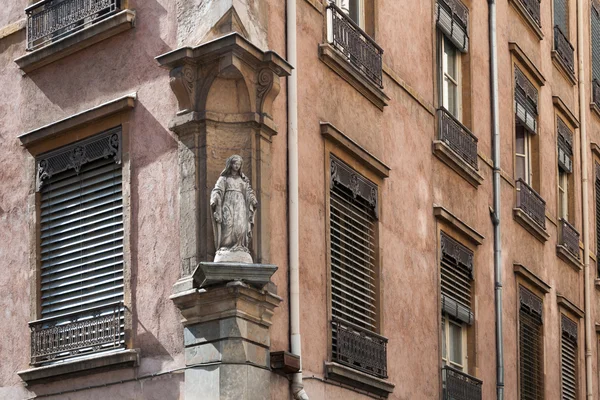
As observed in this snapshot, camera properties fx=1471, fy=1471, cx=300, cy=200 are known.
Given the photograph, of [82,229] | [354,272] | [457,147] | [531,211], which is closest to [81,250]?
[82,229]

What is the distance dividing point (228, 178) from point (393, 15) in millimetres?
5474

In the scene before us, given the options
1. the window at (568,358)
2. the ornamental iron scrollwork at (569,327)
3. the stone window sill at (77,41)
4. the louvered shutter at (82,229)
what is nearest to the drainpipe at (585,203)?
the window at (568,358)

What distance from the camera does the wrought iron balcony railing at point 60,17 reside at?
1700 centimetres

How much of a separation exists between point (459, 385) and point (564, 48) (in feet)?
32.1

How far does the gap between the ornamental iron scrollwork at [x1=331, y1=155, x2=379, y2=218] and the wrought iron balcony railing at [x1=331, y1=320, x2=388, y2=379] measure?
1.65 metres

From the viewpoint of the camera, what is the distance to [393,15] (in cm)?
1977

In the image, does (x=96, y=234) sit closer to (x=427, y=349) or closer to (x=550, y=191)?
(x=427, y=349)

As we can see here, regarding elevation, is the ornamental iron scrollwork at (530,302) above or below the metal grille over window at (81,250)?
above

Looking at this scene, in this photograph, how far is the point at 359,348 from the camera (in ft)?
57.0

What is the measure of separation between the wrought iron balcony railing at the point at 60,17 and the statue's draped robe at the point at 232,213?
294 centimetres

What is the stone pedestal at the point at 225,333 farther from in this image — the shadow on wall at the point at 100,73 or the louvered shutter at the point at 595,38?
the louvered shutter at the point at 595,38

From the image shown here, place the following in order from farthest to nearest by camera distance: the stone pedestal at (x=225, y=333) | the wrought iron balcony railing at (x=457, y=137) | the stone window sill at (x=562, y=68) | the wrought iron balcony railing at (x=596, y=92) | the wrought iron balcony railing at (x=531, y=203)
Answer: the wrought iron balcony railing at (x=596, y=92)
the stone window sill at (x=562, y=68)
the wrought iron balcony railing at (x=531, y=203)
the wrought iron balcony railing at (x=457, y=137)
the stone pedestal at (x=225, y=333)

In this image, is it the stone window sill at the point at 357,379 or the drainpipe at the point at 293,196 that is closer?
the drainpipe at the point at 293,196

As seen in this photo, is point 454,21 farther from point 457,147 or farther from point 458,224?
point 458,224
